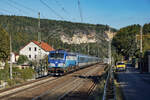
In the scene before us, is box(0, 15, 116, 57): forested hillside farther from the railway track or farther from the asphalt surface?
the railway track

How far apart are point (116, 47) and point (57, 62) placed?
188 ft

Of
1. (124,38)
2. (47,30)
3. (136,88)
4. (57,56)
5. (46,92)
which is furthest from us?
(124,38)

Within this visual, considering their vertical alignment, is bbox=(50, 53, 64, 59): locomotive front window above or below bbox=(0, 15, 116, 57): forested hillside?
below

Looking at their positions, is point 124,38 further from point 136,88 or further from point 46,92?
point 46,92

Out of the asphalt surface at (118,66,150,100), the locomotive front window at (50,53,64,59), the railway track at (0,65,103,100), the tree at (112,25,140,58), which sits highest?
the tree at (112,25,140,58)

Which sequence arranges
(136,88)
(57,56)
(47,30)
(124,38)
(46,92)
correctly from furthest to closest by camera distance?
1. (124,38)
2. (47,30)
3. (57,56)
4. (136,88)
5. (46,92)

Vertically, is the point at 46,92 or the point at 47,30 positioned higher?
the point at 47,30

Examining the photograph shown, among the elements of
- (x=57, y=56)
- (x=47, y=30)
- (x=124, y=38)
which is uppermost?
(x=124, y=38)

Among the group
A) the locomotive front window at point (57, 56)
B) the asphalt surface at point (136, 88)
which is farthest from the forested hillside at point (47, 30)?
the asphalt surface at point (136, 88)

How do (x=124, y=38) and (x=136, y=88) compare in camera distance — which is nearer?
(x=136, y=88)

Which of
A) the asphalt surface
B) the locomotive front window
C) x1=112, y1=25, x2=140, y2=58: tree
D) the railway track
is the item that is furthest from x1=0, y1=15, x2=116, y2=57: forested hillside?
the railway track

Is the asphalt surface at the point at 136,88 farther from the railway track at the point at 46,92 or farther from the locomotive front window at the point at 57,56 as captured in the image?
the locomotive front window at the point at 57,56

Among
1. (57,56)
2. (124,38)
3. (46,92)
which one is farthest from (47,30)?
(124,38)

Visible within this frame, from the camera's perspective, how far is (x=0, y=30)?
5266 centimetres
